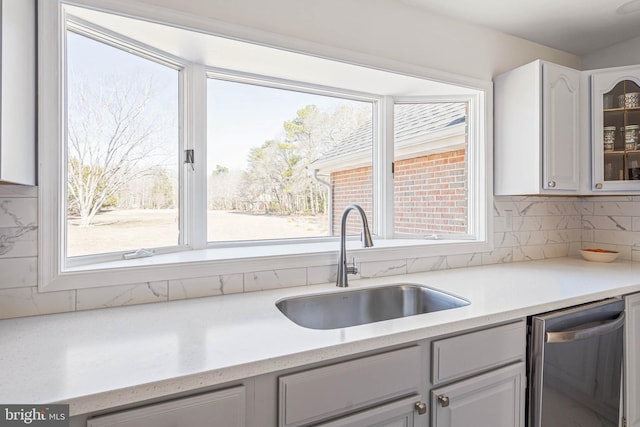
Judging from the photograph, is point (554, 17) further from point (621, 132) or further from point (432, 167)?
point (432, 167)

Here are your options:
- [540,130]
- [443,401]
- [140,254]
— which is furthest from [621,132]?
[140,254]

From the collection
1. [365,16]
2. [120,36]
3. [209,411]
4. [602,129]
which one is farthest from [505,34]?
[209,411]

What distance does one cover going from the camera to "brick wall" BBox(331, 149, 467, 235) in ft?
7.27

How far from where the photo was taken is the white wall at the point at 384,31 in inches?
59.4

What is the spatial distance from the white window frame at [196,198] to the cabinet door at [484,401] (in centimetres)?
75

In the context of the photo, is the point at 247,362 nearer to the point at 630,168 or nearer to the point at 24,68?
the point at 24,68

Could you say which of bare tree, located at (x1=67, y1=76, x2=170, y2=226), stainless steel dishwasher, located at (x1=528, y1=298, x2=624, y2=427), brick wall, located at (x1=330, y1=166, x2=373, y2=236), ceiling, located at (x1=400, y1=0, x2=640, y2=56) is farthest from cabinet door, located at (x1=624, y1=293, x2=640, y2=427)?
bare tree, located at (x1=67, y1=76, x2=170, y2=226)

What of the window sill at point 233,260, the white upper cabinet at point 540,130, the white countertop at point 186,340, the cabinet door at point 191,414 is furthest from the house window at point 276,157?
the cabinet door at point 191,414

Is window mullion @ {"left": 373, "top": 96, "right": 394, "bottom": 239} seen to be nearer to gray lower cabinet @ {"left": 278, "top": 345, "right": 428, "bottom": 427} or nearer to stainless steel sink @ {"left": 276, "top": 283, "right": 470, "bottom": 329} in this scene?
stainless steel sink @ {"left": 276, "top": 283, "right": 470, "bottom": 329}

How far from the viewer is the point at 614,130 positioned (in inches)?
82.4

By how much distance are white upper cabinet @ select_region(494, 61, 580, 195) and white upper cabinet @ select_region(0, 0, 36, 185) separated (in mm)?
2331

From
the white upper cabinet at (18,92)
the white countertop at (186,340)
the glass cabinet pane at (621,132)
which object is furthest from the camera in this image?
the glass cabinet pane at (621,132)

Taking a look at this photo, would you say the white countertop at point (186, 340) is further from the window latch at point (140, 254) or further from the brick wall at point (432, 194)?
the brick wall at point (432, 194)

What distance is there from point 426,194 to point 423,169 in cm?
17
